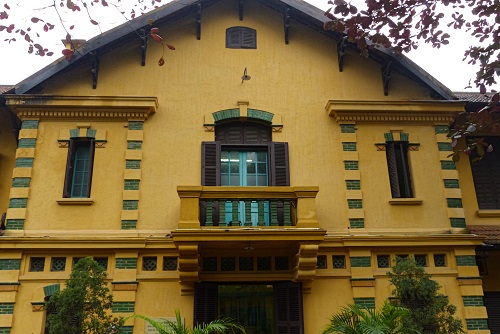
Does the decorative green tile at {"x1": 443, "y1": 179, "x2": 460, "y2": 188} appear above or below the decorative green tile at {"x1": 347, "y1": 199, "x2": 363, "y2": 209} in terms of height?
above

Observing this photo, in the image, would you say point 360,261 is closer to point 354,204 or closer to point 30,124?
point 354,204

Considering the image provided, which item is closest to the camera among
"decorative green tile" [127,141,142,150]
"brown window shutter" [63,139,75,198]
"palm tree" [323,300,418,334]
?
"palm tree" [323,300,418,334]

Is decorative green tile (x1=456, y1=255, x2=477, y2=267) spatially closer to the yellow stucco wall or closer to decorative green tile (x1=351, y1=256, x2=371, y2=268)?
decorative green tile (x1=351, y1=256, x2=371, y2=268)

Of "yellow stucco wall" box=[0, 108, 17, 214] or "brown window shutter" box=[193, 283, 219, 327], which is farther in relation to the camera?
"yellow stucco wall" box=[0, 108, 17, 214]

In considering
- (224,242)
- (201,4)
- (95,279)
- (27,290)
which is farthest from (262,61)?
(27,290)

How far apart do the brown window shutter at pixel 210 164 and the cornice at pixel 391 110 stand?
2.87m

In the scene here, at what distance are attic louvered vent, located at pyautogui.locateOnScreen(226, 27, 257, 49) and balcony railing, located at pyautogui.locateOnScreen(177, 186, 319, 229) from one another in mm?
4039

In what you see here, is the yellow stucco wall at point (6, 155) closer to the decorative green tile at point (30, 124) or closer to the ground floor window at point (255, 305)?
the decorative green tile at point (30, 124)

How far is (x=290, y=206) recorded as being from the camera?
10781 mm

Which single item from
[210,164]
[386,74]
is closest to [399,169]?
[386,74]

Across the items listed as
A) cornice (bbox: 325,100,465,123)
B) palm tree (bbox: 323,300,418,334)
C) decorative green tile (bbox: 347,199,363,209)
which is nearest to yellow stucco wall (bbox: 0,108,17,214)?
cornice (bbox: 325,100,465,123)

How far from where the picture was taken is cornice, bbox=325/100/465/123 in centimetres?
1202

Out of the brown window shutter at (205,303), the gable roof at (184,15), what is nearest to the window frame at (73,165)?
the gable roof at (184,15)

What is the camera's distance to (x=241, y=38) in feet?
42.2
